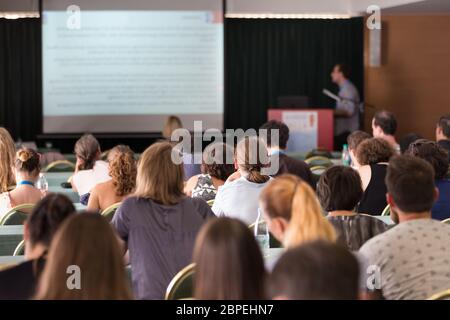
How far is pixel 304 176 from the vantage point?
6832 mm

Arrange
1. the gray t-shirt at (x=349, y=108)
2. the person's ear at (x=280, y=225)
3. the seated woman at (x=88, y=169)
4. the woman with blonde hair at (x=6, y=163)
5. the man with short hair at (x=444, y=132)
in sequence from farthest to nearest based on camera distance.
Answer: the gray t-shirt at (x=349, y=108) < the man with short hair at (x=444, y=132) < the seated woman at (x=88, y=169) < the woman with blonde hair at (x=6, y=163) < the person's ear at (x=280, y=225)

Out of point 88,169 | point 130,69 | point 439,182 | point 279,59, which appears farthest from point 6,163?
point 279,59

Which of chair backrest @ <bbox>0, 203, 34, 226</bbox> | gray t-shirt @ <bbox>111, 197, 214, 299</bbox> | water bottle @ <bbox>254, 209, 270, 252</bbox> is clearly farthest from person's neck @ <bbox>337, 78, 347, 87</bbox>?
gray t-shirt @ <bbox>111, 197, 214, 299</bbox>

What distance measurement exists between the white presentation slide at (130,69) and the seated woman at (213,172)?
749 cm

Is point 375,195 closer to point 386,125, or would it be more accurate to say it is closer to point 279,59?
point 386,125

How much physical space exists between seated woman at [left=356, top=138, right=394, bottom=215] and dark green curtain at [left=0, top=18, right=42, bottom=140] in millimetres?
8692

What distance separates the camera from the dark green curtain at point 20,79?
1379 cm

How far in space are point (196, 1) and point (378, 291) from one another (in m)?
10.5

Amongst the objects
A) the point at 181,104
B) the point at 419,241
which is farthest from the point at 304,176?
the point at 181,104

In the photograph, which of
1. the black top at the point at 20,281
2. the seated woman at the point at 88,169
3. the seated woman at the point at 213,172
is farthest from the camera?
the seated woman at the point at 88,169

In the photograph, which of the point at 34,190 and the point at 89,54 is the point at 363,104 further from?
the point at 34,190

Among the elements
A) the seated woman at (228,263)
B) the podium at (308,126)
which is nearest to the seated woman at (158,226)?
the seated woman at (228,263)

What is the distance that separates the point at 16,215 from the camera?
5.18m

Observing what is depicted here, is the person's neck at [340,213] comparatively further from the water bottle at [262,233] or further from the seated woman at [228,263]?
the seated woman at [228,263]
